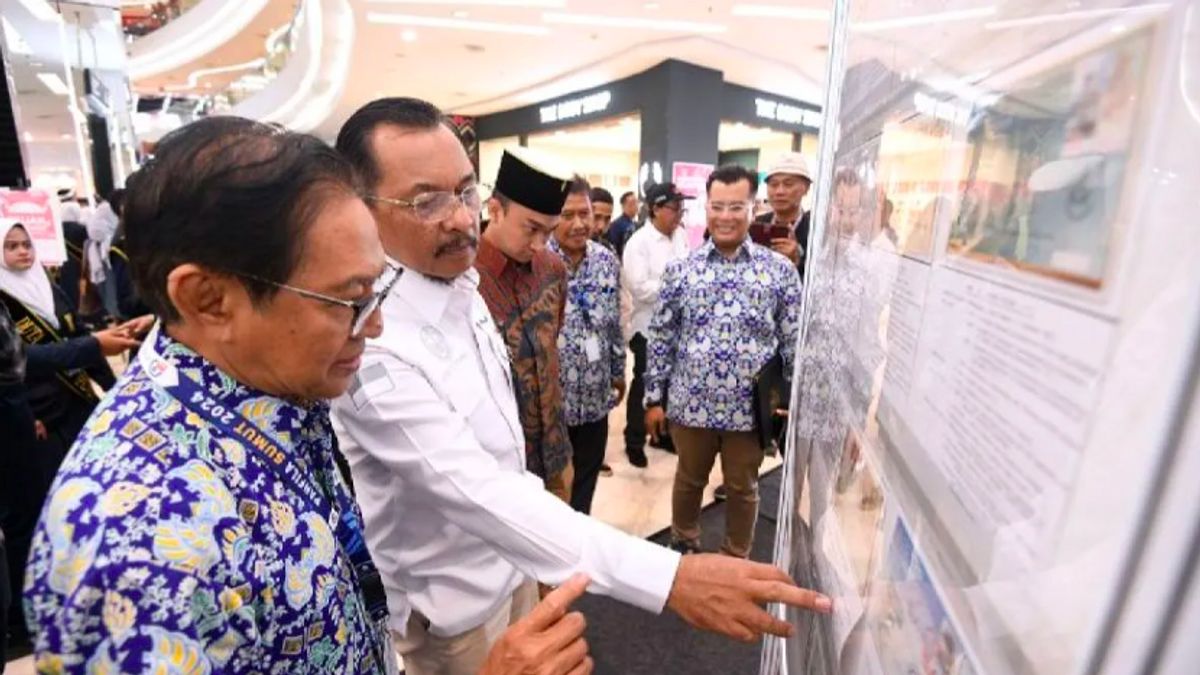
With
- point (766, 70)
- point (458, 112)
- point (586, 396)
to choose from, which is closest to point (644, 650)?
point (586, 396)

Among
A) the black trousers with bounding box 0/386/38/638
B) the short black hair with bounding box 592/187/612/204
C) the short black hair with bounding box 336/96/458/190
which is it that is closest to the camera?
the short black hair with bounding box 336/96/458/190

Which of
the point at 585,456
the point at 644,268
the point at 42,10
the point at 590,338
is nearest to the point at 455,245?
the point at 590,338

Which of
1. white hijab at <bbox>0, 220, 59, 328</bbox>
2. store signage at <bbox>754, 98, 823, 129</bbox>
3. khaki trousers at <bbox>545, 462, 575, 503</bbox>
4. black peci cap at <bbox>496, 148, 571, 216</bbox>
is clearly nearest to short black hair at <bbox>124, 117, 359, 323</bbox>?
black peci cap at <bbox>496, 148, 571, 216</bbox>

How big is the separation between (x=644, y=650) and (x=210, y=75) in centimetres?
1743

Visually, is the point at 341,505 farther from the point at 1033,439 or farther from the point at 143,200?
the point at 1033,439

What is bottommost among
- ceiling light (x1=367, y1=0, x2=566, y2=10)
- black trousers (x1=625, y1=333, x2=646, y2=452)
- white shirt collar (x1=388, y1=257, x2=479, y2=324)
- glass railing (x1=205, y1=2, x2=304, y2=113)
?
black trousers (x1=625, y1=333, x2=646, y2=452)

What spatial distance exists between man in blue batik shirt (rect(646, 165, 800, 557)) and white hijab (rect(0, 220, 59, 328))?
218 cm

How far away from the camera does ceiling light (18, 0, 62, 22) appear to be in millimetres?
4812

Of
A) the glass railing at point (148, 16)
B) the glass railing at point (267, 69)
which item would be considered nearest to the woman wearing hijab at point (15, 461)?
the glass railing at point (267, 69)

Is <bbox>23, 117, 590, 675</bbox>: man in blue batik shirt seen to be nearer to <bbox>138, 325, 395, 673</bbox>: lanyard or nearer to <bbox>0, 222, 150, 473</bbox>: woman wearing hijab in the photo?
<bbox>138, 325, 395, 673</bbox>: lanyard

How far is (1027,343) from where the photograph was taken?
281 mm

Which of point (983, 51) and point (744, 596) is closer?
point (983, 51)

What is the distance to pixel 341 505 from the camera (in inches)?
29.4

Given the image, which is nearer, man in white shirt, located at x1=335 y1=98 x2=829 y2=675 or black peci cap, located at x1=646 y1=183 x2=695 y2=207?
man in white shirt, located at x1=335 y1=98 x2=829 y2=675
